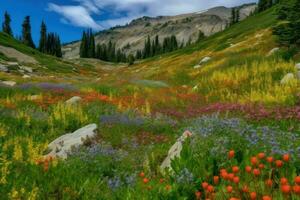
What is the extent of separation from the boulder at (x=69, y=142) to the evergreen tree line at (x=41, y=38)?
137 metres

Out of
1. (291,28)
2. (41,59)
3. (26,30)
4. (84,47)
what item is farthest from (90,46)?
(291,28)

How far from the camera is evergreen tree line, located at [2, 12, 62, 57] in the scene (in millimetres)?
139750

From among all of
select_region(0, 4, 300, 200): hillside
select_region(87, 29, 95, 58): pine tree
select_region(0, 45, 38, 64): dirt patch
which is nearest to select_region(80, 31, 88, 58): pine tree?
select_region(87, 29, 95, 58): pine tree

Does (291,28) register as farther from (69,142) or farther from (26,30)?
(26,30)

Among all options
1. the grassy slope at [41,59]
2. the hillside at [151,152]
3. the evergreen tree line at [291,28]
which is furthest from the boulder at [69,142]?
the grassy slope at [41,59]

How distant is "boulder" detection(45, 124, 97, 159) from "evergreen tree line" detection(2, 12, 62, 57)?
136533mm

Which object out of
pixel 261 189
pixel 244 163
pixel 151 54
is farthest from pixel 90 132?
pixel 151 54

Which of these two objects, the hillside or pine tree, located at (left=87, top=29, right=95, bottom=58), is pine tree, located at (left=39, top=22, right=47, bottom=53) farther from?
the hillside

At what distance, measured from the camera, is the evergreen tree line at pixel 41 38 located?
13975 cm

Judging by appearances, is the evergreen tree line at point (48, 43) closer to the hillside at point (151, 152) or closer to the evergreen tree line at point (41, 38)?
the evergreen tree line at point (41, 38)

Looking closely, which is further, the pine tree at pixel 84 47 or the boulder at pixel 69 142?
the pine tree at pixel 84 47

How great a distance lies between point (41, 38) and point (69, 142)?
159 m

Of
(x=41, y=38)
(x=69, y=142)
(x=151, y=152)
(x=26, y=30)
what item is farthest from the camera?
(x=41, y=38)

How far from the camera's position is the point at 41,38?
15938 cm
